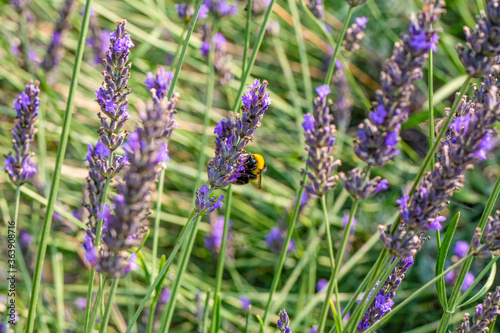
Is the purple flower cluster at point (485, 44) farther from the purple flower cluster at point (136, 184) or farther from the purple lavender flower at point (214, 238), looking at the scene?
the purple lavender flower at point (214, 238)

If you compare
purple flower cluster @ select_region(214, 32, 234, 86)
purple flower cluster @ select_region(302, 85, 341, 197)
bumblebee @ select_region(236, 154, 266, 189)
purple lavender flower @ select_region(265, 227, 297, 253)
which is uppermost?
purple flower cluster @ select_region(214, 32, 234, 86)

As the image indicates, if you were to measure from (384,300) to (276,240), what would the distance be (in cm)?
144

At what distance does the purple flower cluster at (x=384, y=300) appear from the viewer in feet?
3.82

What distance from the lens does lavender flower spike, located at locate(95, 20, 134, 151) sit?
1160 mm

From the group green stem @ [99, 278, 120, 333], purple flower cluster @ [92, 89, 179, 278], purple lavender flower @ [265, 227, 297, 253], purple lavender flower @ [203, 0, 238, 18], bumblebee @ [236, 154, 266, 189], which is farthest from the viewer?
purple lavender flower @ [265, 227, 297, 253]

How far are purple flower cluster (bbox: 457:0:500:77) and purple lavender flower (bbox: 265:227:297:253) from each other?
1.73m

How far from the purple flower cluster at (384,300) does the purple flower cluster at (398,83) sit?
39cm

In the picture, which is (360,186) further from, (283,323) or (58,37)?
(58,37)

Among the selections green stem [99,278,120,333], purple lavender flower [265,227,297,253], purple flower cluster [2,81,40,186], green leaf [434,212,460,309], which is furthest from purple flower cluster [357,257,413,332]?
purple lavender flower [265,227,297,253]

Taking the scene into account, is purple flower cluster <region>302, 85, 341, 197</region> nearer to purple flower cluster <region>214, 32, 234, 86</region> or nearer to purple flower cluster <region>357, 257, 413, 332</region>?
purple flower cluster <region>357, 257, 413, 332</region>

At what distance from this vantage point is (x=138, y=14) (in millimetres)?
3678

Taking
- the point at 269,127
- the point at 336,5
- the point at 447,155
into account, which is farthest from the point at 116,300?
the point at 336,5

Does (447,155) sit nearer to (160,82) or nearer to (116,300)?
(160,82)

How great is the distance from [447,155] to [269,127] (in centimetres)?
224
